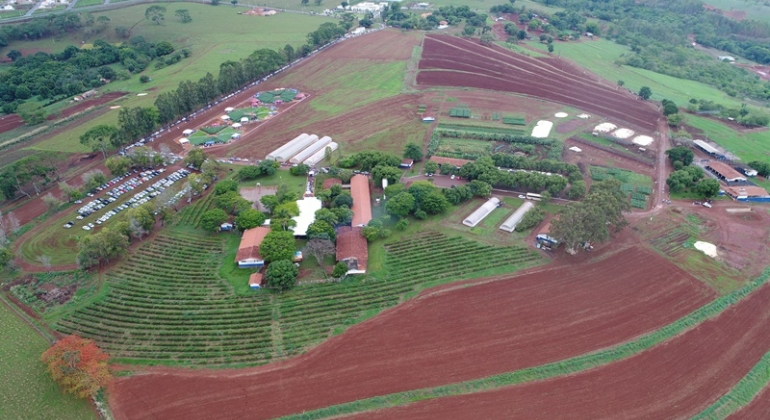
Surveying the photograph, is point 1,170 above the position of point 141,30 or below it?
below

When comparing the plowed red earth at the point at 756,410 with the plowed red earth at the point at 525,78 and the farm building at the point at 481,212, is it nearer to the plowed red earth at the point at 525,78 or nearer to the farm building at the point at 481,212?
the farm building at the point at 481,212

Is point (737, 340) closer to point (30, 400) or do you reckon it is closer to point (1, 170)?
point (30, 400)

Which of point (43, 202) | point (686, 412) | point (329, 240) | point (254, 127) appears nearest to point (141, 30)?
point (254, 127)

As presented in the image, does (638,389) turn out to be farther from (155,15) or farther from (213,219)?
(155,15)

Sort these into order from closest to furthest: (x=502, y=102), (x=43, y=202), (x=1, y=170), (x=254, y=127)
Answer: (x=43, y=202), (x=1, y=170), (x=254, y=127), (x=502, y=102)

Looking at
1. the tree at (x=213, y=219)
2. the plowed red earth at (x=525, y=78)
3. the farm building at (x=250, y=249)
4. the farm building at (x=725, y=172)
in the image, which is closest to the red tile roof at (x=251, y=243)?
the farm building at (x=250, y=249)

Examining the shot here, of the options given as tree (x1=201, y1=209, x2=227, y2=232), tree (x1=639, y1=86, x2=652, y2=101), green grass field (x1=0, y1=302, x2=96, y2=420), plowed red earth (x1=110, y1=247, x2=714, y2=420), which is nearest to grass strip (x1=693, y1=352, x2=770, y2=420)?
plowed red earth (x1=110, y1=247, x2=714, y2=420)

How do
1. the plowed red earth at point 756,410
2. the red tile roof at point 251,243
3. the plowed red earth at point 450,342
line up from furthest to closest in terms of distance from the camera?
the red tile roof at point 251,243
the plowed red earth at point 450,342
the plowed red earth at point 756,410
